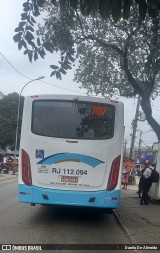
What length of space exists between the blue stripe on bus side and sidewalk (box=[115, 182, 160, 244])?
0.81 metres

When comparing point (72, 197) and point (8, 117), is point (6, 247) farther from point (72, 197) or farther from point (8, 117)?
point (8, 117)

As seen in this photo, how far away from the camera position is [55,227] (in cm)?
996

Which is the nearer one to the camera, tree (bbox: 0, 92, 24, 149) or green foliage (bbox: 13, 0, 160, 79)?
green foliage (bbox: 13, 0, 160, 79)

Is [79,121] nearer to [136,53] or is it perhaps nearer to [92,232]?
[92,232]

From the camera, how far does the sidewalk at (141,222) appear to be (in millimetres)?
8750

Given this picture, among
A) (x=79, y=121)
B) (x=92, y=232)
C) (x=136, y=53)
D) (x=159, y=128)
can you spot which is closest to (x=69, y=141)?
(x=79, y=121)

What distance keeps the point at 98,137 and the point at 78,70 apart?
425 inches

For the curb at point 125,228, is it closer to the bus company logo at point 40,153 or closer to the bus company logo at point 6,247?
the bus company logo at point 6,247

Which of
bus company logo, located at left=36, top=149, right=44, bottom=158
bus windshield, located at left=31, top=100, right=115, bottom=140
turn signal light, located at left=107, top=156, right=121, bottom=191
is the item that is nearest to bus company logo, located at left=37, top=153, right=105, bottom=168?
bus company logo, located at left=36, top=149, right=44, bottom=158

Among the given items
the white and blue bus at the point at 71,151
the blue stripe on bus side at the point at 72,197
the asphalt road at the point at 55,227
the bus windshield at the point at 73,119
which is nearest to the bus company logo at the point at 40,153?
the white and blue bus at the point at 71,151

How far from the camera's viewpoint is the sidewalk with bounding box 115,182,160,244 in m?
8.75

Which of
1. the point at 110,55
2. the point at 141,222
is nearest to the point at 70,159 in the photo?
the point at 141,222

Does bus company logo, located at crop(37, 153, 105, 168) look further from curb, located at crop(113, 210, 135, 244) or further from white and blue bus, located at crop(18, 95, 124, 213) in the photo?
curb, located at crop(113, 210, 135, 244)

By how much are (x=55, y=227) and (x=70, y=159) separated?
165cm
